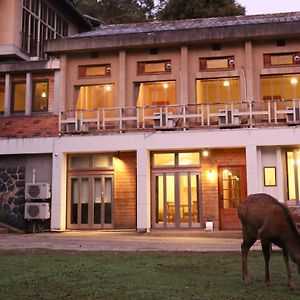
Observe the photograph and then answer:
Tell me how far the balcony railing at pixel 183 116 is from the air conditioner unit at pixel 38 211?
295 cm

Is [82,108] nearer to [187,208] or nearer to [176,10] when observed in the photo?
[187,208]

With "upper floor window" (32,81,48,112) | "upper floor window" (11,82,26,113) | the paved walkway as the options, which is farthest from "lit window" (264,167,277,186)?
"upper floor window" (11,82,26,113)

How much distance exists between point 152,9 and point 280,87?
965 inches

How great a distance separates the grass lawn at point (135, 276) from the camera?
261 inches

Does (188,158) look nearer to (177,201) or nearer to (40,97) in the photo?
(177,201)

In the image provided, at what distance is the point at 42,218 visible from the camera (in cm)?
1917

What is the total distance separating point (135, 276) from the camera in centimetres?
825

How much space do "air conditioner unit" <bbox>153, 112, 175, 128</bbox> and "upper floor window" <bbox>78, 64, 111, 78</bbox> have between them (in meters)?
3.31

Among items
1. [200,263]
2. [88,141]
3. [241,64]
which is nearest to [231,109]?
[241,64]

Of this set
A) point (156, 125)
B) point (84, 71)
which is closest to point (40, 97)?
point (84, 71)

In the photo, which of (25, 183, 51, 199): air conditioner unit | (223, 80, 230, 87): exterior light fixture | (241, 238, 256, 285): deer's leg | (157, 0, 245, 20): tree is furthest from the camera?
(157, 0, 245, 20): tree

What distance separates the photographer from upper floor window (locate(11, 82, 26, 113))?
21.5m

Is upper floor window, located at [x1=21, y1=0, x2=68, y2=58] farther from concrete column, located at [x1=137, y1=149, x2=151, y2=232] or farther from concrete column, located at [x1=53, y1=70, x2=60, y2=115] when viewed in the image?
concrete column, located at [x1=137, y1=149, x2=151, y2=232]

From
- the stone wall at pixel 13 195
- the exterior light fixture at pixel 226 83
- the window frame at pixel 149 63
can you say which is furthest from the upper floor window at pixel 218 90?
the stone wall at pixel 13 195
